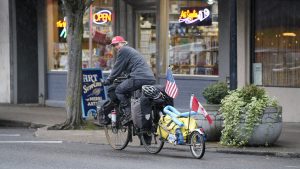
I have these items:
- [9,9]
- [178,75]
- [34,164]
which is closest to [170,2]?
[178,75]

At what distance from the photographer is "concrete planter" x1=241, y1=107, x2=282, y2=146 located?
1096 cm

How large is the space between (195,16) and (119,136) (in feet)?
18.8

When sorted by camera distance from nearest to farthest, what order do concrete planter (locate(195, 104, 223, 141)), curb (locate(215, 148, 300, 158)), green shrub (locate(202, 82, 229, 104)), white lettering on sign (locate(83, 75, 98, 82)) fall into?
curb (locate(215, 148, 300, 158)) < concrete planter (locate(195, 104, 223, 141)) < green shrub (locate(202, 82, 229, 104)) < white lettering on sign (locate(83, 75, 98, 82))

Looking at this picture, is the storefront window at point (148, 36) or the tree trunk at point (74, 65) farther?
the storefront window at point (148, 36)

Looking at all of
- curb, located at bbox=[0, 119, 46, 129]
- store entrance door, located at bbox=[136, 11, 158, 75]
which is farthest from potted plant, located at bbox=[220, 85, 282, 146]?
store entrance door, located at bbox=[136, 11, 158, 75]

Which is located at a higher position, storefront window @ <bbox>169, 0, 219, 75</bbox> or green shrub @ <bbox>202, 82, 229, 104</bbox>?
storefront window @ <bbox>169, 0, 219, 75</bbox>

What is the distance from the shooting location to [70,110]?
13.8 metres

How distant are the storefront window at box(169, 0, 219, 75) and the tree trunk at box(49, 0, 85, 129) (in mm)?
3320

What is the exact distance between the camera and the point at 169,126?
10.2 meters

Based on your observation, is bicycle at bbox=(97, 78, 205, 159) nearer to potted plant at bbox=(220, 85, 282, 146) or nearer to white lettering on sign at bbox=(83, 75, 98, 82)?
potted plant at bbox=(220, 85, 282, 146)

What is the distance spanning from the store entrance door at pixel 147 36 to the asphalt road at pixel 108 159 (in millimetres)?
5795

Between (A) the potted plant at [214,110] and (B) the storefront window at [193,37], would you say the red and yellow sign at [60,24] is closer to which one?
(B) the storefront window at [193,37]

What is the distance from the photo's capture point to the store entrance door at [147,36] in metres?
17.2

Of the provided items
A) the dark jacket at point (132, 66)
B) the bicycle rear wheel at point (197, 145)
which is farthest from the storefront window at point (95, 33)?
the bicycle rear wheel at point (197, 145)
